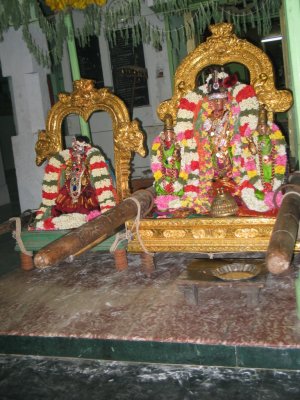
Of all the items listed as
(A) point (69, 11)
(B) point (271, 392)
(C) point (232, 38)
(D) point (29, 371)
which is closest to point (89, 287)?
(D) point (29, 371)

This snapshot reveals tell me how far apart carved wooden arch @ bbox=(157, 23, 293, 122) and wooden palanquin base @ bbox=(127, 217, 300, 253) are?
1350mm

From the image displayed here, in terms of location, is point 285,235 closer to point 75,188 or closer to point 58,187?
point 75,188

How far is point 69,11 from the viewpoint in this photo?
5.75 m

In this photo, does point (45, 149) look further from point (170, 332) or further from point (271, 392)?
point (271, 392)

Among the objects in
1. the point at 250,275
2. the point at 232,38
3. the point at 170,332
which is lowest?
the point at 170,332

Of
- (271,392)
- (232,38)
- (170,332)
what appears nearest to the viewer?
(271,392)

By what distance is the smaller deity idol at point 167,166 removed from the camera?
493cm

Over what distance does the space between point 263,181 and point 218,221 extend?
783 millimetres

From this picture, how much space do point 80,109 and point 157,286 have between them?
2.74 meters

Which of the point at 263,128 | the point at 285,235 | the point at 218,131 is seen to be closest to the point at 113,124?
the point at 218,131

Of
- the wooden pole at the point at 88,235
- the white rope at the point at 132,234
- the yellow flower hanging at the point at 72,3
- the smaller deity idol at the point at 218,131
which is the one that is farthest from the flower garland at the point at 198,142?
the yellow flower hanging at the point at 72,3

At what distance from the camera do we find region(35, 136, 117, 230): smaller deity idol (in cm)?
544

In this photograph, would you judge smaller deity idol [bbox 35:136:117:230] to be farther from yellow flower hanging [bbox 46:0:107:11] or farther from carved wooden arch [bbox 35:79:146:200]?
yellow flower hanging [bbox 46:0:107:11]

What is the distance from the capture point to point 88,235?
344 centimetres
